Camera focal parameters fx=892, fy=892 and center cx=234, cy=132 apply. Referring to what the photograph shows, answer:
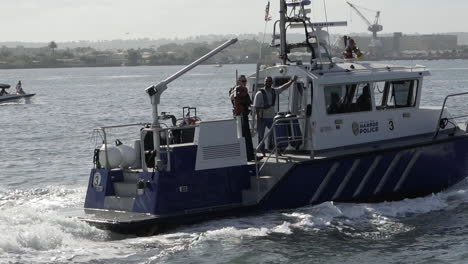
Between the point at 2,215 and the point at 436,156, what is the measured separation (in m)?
7.61

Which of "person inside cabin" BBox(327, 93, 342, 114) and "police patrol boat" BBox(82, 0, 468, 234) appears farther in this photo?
"person inside cabin" BBox(327, 93, 342, 114)

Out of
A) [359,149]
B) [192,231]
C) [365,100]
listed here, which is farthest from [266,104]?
[192,231]

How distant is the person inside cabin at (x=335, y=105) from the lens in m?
15.4

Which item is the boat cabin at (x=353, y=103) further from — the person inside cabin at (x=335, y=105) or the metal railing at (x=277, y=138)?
the metal railing at (x=277, y=138)

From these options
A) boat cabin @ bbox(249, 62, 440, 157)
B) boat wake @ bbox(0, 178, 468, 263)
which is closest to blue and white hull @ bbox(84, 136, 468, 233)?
boat wake @ bbox(0, 178, 468, 263)

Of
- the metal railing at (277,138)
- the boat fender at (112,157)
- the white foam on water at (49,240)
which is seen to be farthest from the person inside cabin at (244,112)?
the white foam on water at (49,240)

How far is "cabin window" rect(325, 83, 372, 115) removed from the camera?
1545cm

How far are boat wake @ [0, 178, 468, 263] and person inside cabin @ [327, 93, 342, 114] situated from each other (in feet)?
5.40

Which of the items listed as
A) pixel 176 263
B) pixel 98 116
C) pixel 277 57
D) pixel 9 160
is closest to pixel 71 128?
pixel 98 116

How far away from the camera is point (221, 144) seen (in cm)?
1433

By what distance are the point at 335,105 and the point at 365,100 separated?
0.72m

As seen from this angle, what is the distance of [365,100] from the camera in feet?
52.3

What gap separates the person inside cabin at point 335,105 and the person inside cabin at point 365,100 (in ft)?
1.50

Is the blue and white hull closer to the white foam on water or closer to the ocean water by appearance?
the ocean water
